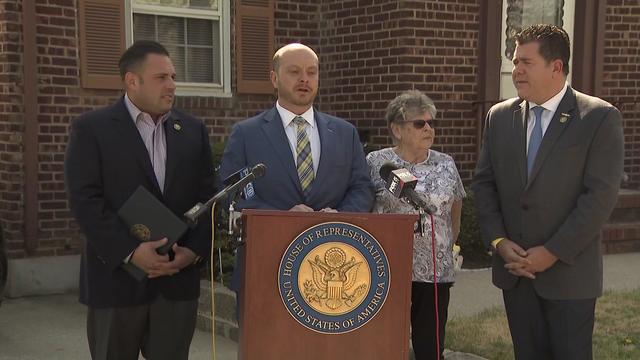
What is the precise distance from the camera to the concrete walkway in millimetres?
5250

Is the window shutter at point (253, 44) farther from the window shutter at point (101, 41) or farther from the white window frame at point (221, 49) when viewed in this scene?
Result: the window shutter at point (101, 41)

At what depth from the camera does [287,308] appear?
113 inches

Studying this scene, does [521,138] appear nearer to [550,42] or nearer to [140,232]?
[550,42]

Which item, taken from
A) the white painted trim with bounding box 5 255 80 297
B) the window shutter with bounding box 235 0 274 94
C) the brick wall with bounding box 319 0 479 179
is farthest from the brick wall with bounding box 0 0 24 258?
the brick wall with bounding box 319 0 479 179

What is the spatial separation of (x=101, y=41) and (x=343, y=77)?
2697 millimetres

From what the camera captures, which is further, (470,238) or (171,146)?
(470,238)

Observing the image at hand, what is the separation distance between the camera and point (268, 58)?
7.96m

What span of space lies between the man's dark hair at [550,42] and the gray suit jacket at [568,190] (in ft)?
0.60

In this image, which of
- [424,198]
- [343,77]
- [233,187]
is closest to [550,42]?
[424,198]

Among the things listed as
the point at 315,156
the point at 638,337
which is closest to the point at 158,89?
the point at 315,156

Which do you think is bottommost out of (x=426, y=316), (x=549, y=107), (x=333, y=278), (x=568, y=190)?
(x=426, y=316)

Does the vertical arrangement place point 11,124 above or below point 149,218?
above


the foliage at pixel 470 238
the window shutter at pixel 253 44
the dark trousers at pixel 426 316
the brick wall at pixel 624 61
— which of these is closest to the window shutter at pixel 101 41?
the window shutter at pixel 253 44

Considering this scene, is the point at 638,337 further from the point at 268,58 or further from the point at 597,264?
the point at 268,58
